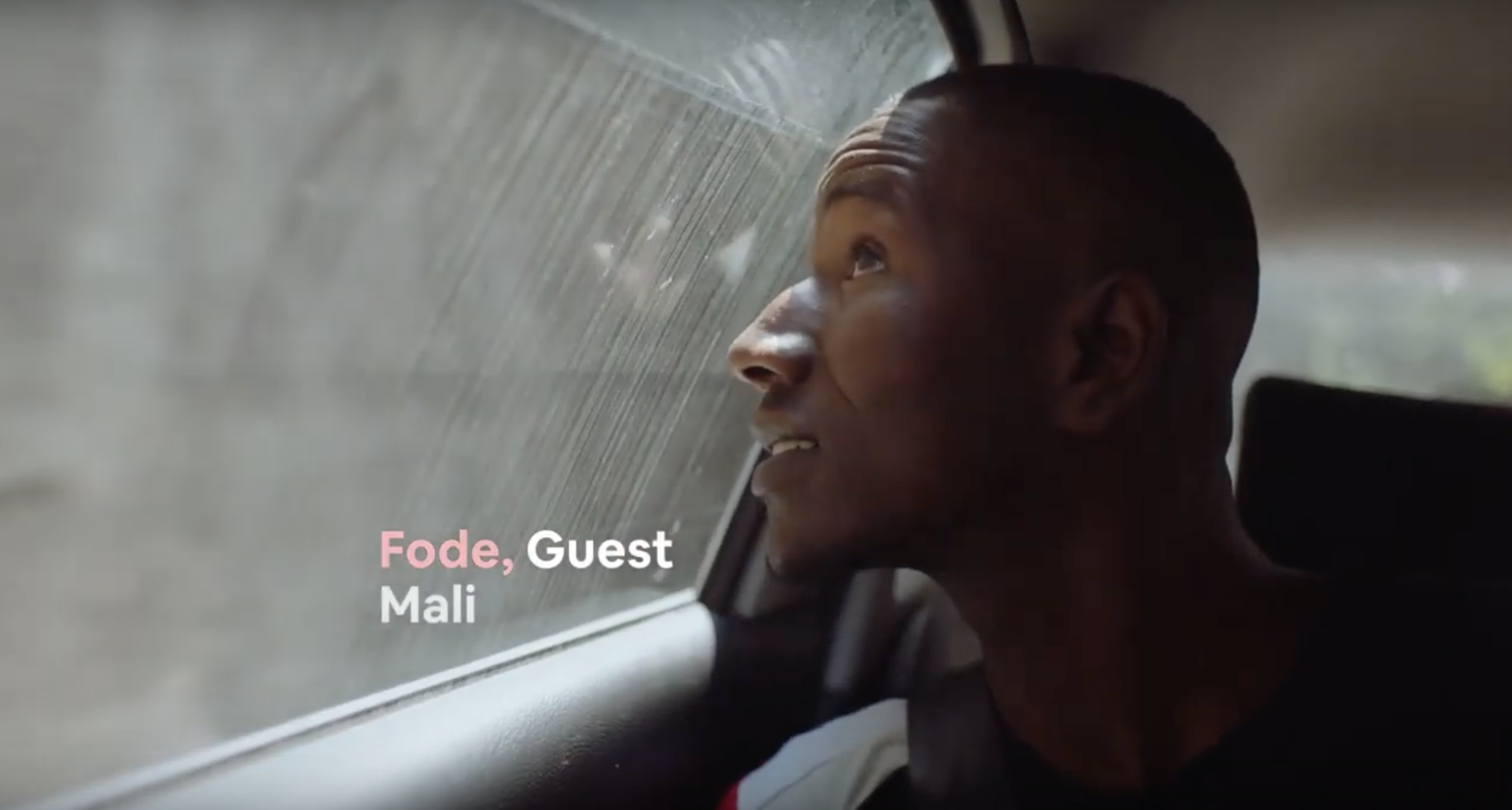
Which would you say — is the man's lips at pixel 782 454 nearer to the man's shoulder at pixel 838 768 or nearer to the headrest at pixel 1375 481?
the man's shoulder at pixel 838 768

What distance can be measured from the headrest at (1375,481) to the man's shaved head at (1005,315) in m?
0.21

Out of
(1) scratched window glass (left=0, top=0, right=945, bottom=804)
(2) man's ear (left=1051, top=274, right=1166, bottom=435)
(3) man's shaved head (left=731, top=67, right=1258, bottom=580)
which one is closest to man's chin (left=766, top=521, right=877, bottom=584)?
(3) man's shaved head (left=731, top=67, right=1258, bottom=580)

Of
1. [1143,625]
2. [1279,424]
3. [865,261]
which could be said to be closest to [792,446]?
[865,261]

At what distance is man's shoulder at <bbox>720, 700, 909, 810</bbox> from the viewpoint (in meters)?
0.85

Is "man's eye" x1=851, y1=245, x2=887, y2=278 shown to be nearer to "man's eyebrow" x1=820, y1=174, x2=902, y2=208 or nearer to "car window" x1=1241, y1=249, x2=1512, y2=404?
"man's eyebrow" x1=820, y1=174, x2=902, y2=208

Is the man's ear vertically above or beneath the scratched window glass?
above

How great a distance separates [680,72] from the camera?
1.01 metres

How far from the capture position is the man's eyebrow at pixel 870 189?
74cm

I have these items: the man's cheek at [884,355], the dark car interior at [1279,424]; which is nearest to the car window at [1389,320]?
the dark car interior at [1279,424]

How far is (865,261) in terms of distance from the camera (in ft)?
2.49

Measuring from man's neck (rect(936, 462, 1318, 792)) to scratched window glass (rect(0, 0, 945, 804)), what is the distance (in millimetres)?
383

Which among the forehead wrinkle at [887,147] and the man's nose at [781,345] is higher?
the forehead wrinkle at [887,147]

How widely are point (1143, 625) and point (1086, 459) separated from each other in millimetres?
111

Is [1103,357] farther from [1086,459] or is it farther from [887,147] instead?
[887,147]
